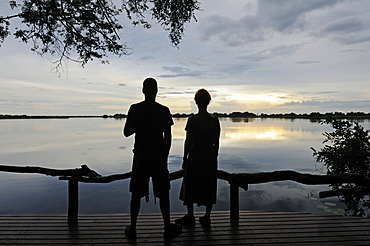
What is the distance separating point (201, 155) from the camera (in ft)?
13.5

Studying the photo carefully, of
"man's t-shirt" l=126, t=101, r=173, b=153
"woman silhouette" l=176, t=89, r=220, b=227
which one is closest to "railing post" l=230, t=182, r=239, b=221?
"woman silhouette" l=176, t=89, r=220, b=227

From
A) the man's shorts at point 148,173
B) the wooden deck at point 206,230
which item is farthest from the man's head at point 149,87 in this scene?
the wooden deck at point 206,230

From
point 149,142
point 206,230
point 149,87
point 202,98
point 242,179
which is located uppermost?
point 149,87

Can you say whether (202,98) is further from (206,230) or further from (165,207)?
(206,230)

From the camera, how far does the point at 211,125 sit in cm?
411

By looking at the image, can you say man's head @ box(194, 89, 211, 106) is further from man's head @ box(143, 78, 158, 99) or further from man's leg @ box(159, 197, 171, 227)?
man's leg @ box(159, 197, 171, 227)

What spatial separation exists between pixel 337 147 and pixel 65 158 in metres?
28.8

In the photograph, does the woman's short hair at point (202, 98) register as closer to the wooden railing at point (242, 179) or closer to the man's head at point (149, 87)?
the man's head at point (149, 87)

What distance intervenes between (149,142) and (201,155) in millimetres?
934

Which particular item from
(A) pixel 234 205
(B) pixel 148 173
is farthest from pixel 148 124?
(A) pixel 234 205

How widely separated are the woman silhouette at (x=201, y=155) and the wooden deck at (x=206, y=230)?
53 cm

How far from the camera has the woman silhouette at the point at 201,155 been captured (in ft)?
13.5

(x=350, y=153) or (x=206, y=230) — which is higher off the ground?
(x=350, y=153)

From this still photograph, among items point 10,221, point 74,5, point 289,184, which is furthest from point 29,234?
point 289,184
